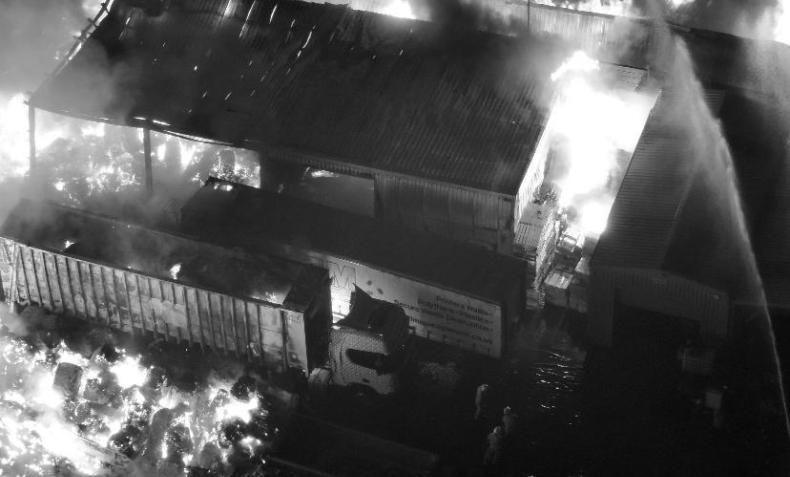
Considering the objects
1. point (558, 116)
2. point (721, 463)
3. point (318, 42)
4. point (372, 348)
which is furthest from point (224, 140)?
point (721, 463)

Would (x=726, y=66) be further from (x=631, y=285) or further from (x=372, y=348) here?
(x=372, y=348)

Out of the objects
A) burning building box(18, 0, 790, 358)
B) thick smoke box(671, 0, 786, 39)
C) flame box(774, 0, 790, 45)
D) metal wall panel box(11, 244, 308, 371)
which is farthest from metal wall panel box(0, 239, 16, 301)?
flame box(774, 0, 790, 45)

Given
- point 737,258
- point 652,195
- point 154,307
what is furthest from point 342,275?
point 737,258

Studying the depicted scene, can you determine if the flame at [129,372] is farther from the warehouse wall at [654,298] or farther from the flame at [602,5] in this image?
the flame at [602,5]

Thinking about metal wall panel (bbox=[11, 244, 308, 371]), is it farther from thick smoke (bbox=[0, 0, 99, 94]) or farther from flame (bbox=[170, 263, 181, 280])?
thick smoke (bbox=[0, 0, 99, 94])

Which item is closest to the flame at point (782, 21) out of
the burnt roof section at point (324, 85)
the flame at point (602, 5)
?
the flame at point (602, 5)

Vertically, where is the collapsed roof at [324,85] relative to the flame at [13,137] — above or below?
above

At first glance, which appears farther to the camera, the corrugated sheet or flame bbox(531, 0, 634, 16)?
flame bbox(531, 0, 634, 16)
